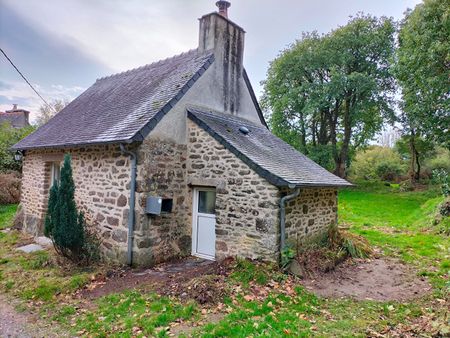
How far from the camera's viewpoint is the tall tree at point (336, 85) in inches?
849

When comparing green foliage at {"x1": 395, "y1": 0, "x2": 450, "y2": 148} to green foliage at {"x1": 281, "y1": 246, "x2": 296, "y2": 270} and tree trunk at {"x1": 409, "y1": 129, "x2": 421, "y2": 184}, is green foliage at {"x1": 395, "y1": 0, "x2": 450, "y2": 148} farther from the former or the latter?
green foliage at {"x1": 281, "y1": 246, "x2": 296, "y2": 270}

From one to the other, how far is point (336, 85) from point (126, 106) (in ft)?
55.2

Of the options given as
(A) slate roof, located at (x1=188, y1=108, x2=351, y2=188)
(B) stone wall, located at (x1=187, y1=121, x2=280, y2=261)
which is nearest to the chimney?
(A) slate roof, located at (x1=188, y1=108, x2=351, y2=188)

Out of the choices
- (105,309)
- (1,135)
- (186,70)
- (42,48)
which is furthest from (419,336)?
(1,135)

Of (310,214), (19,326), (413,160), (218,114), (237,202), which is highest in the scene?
(413,160)

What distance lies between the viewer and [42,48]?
38.2 feet

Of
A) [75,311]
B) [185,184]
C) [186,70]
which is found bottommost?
[75,311]

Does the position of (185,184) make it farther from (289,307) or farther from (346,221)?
(346,221)

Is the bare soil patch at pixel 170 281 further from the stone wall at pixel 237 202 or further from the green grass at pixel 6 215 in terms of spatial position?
the green grass at pixel 6 215

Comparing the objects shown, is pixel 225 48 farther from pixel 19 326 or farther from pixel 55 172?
pixel 19 326

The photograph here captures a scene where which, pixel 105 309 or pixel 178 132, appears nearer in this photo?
pixel 105 309

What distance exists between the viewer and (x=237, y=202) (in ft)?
23.4

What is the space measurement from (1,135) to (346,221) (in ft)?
69.2

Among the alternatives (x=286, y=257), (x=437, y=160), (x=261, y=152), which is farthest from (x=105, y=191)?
(x=437, y=160)
